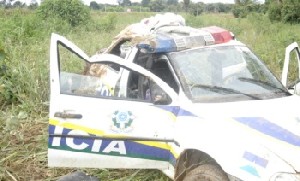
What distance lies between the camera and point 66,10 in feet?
72.4

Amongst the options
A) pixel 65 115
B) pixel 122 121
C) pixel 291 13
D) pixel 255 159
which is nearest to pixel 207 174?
pixel 255 159

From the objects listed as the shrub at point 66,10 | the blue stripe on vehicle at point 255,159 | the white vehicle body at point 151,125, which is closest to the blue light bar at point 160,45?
the white vehicle body at point 151,125

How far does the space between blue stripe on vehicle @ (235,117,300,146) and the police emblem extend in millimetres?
→ 981

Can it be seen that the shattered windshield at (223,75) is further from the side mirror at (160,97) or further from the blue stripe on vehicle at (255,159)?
the blue stripe on vehicle at (255,159)

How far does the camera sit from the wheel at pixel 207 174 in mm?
3289

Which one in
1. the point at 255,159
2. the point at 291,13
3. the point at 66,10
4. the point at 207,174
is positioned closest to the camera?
the point at 255,159

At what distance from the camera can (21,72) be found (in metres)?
7.05

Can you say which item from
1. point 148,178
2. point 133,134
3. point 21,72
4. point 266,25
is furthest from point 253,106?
point 266,25

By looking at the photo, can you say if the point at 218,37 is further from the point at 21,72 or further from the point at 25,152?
the point at 21,72

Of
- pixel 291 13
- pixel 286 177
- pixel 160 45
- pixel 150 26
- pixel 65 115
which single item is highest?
pixel 291 13

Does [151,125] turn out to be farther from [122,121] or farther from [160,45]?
[160,45]

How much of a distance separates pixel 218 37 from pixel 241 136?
161cm

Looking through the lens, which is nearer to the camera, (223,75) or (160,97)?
(160,97)

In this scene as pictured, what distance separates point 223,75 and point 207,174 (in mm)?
1065
